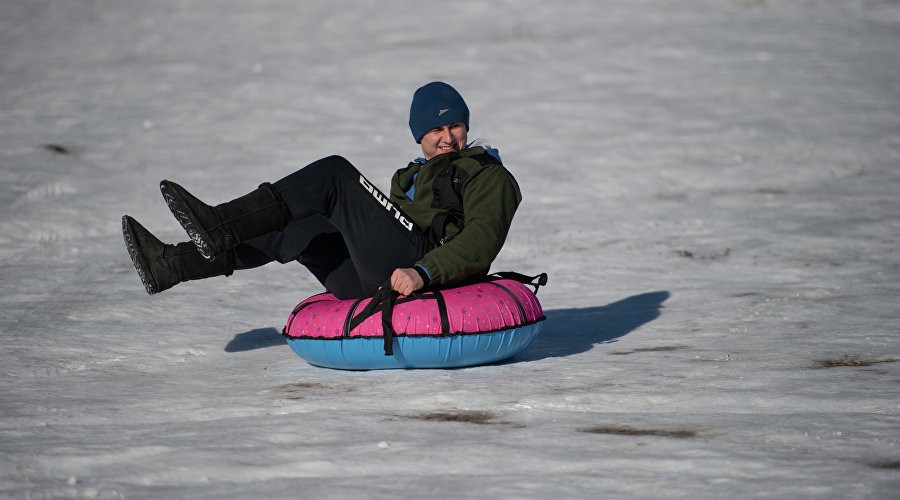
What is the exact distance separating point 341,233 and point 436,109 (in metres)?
0.77

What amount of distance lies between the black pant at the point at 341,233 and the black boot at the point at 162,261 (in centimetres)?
17

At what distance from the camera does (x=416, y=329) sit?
3982 millimetres

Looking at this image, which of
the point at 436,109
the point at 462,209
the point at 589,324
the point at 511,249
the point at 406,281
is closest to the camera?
the point at 406,281

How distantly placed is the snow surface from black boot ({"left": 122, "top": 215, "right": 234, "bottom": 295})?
47cm

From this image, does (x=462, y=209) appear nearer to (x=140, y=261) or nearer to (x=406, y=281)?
(x=406, y=281)

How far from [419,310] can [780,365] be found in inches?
67.4

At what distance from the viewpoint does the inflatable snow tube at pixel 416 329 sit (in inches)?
157

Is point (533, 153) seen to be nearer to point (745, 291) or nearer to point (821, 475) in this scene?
point (745, 291)

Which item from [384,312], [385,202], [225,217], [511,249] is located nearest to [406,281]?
[384,312]

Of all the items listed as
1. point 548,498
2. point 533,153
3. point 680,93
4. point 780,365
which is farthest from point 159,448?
point 680,93

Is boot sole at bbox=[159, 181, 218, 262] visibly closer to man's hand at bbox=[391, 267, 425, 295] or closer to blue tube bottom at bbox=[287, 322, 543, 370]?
blue tube bottom at bbox=[287, 322, 543, 370]

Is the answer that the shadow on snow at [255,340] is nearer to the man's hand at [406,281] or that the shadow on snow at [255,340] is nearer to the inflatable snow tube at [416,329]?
A: the inflatable snow tube at [416,329]

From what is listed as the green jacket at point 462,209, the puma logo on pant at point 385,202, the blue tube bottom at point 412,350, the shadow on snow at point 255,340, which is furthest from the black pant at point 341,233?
the shadow on snow at point 255,340

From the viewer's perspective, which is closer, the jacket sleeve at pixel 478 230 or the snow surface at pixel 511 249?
the snow surface at pixel 511 249
